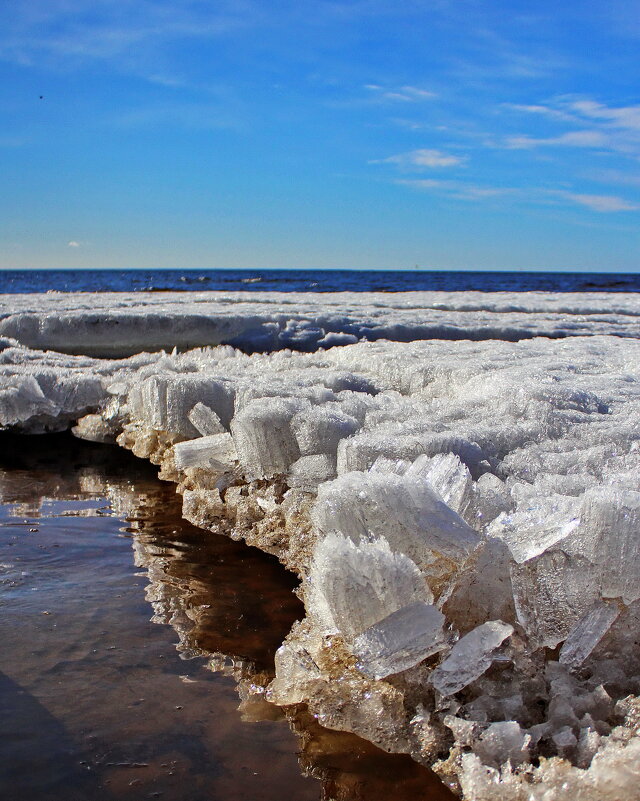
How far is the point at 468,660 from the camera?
1.55 meters

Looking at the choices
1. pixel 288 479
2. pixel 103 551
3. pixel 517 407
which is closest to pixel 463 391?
pixel 517 407

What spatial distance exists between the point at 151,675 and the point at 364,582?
69cm

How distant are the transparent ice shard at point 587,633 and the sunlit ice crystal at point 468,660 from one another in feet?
0.48

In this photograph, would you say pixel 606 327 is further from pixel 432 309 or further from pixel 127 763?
pixel 127 763

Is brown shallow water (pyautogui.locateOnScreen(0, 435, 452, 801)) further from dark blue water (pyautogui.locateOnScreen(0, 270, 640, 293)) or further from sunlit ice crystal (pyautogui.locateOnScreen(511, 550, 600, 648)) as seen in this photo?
dark blue water (pyautogui.locateOnScreen(0, 270, 640, 293))

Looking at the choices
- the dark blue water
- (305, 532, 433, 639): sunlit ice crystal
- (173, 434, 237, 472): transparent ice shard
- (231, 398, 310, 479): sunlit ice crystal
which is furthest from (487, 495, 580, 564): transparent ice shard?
the dark blue water

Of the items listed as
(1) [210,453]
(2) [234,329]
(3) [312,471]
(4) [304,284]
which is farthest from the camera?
→ (4) [304,284]

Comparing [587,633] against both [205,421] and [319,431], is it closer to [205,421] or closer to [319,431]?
[319,431]

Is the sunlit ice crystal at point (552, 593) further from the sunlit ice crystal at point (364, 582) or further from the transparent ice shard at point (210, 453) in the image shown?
the transparent ice shard at point (210, 453)

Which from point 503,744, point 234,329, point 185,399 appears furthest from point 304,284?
point 503,744

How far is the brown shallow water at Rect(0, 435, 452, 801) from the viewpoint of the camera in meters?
Answer: 1.48

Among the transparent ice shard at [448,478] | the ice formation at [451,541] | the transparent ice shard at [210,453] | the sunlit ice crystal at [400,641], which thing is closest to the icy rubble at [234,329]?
the ice formation at [451,541]

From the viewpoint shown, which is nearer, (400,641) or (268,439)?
(400,641)

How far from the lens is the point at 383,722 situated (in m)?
1.60
